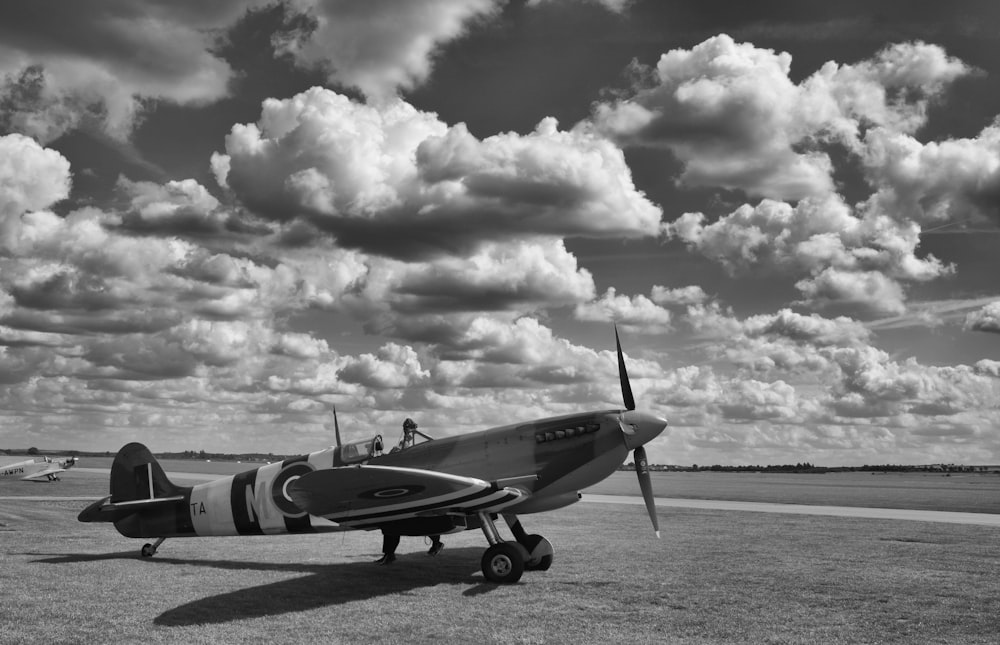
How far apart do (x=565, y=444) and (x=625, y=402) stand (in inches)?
60.1

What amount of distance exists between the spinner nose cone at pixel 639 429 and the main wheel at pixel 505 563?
273 centimetres

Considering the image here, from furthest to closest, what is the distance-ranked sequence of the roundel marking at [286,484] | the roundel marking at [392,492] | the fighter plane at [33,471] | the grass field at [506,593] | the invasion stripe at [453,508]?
1. the fighter plane at [33,471]
2. the roundel marking at [286,484]
3. the invasion stripe at [453,508]
4. the roundel marking at [392,492]
5. the grass field at [506,593]

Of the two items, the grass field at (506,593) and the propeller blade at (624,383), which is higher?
the propeller blade at (624,383)

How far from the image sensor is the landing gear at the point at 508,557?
1075 centimetres

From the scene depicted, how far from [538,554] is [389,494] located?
111 inches

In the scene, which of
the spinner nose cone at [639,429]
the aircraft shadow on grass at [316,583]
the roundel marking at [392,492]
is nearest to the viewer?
the aircraft shadow on grass at [316,583]

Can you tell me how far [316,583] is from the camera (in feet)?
35.7

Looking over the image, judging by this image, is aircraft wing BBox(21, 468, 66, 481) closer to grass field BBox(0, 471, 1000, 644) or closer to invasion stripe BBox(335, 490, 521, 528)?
grass field BBox(0, 471, 1000, 644)

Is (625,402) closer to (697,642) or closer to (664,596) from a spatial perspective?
(664,596)

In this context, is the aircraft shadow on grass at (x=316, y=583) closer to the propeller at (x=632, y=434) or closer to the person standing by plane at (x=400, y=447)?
the person standing by plane at (x=400, y=447)

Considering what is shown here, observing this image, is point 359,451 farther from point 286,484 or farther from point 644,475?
point 644,475

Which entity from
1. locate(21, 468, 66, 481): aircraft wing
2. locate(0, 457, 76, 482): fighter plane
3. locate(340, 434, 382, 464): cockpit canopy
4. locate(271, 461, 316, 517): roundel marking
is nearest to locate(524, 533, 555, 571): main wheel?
locate(340, 434, 382, 464): cockpit canopy

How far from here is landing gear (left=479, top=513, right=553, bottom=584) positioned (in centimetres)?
1075

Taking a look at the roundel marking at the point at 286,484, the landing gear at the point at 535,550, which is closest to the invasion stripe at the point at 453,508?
the landing gear at the point at 535,550
